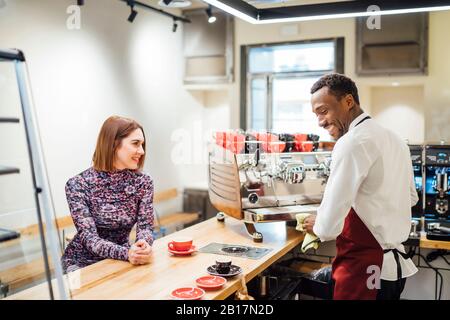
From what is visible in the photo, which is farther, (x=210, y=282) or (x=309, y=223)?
(x=309, y=223)

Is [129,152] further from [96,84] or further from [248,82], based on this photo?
[248,82]

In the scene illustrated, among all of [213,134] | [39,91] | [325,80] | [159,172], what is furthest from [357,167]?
[159,172]

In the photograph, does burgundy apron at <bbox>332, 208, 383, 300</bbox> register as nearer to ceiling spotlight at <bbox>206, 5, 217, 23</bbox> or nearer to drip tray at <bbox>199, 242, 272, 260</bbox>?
drip tray at <bbox>199, 242, 272, 260</bbox>

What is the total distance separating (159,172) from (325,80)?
3.98m

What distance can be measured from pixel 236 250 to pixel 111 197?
2.37ft

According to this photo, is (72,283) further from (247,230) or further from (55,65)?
(55,65)

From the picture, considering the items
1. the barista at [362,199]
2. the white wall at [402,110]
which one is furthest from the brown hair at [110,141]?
the white wall at [402,110]

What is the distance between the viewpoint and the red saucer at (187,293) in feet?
6.06

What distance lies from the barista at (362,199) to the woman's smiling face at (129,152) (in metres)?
1.01

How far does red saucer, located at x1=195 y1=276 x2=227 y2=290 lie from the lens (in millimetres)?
1954

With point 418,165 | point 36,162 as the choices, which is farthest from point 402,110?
point 36,162

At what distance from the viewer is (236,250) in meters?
2.57

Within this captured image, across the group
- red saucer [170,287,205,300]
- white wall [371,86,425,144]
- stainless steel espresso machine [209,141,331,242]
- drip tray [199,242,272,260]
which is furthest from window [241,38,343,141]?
red saucer [170,287,205,300]

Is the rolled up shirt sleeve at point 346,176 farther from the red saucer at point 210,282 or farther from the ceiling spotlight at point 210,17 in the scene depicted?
the ceiling spotlight at point 210,17
